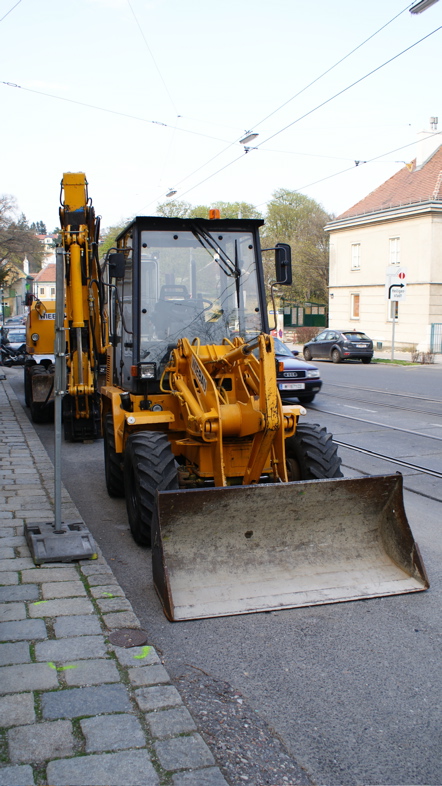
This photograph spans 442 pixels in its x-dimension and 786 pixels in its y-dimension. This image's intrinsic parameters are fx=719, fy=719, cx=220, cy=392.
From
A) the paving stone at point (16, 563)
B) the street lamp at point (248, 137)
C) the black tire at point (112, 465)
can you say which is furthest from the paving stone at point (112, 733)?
the street lamp at point (248, 137)

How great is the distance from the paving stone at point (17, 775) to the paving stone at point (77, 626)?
3.90 feet

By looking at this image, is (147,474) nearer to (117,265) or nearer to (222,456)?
(222,456)

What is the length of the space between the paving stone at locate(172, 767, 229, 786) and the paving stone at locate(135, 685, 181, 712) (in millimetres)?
478

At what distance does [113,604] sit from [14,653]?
805 mm

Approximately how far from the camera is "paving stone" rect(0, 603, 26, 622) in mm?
4270

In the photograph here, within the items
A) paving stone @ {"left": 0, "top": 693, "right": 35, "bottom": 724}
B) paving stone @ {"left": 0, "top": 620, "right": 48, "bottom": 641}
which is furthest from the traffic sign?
paving stone @ {"left": 0, "top": 693, "right": 35, "bottom": 724}

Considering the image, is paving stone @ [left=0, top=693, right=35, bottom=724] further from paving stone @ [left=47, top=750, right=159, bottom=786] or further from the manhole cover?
the manhole cover

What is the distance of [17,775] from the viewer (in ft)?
9.25

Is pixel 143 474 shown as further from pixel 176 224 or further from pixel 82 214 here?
pixel 82 214

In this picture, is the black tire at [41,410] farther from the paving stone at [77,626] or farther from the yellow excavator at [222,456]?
the paving stone at [77,626]

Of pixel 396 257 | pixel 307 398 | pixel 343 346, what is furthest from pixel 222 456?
pixel 396 257

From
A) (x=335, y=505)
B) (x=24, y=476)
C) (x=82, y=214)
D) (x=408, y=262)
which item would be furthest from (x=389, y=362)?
(x=335, y=505)

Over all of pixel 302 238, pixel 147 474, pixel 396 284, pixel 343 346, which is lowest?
pixel 343 346

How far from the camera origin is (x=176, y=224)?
6805 mm
